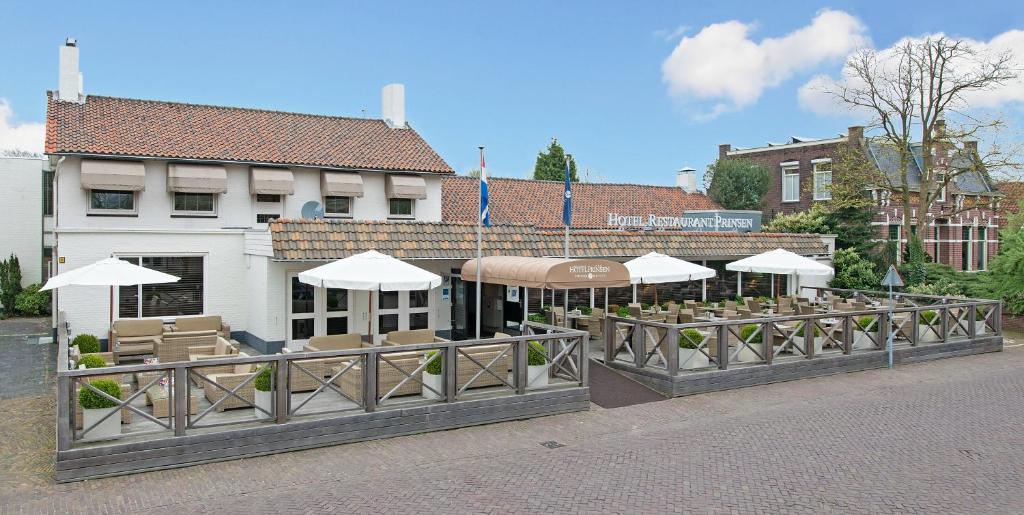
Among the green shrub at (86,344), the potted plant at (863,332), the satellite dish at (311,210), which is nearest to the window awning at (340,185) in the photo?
the satellite dish at (311,210)

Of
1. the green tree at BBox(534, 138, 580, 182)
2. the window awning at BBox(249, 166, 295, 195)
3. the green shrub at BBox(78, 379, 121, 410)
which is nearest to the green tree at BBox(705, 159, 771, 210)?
the green tree at BBox(534, 138, 580, 182)

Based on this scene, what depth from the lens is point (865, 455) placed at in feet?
33.1

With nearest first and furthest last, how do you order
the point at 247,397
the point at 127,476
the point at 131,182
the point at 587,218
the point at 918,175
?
1. the point at 127,476
2. the point at 247,397
3. the point at 131,182
4. the point at 587,218
5. the point at 918,175

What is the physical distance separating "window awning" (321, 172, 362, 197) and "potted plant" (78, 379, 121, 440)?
12279 mm

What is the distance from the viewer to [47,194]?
97.2 ft

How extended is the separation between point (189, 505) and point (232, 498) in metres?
0.44

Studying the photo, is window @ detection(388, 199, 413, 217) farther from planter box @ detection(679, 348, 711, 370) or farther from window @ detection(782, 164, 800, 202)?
window @ detection(782, 164, 800, 202)

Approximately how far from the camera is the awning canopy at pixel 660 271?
692 inches

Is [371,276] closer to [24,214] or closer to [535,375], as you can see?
[535,375]

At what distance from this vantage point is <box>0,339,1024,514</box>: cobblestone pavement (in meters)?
8.19

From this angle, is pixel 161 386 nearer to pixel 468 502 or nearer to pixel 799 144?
pixel 468 502

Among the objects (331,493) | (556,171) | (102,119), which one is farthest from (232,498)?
(556,171)

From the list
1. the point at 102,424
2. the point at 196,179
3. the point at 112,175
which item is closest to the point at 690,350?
the point at 102,424

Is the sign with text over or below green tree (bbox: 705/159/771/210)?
below
